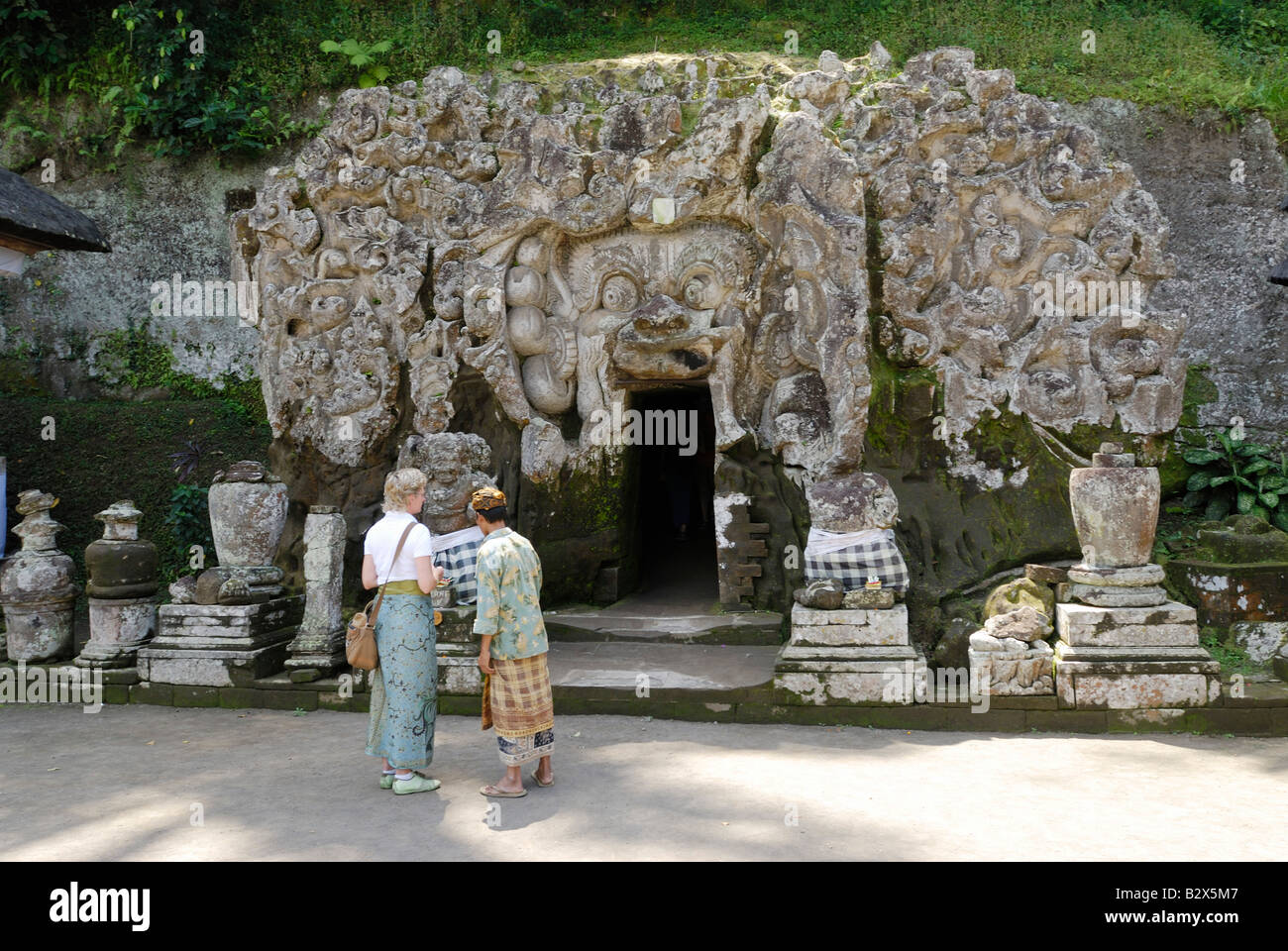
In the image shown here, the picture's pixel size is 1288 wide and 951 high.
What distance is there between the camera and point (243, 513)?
25.7 ft

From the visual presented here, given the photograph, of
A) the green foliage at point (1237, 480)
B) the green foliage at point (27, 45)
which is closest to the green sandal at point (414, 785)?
the green foliage at point (1237, 480)

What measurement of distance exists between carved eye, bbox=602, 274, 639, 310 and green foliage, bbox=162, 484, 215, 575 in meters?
5.13

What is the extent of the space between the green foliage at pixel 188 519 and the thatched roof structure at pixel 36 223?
117 inches

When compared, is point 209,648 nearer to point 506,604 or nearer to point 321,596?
→ point 321,596

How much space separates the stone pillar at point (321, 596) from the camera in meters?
7.51

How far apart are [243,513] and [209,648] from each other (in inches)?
42.3

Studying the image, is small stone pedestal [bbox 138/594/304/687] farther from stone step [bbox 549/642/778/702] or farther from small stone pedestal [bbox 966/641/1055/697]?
small stone pedestal [bbox 966/641/1055/697]

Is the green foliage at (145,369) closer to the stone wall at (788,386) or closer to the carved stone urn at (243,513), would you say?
the stone wall at (788,386)

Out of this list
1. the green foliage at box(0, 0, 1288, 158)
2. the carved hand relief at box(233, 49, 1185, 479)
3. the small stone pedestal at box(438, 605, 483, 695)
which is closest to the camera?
the small stone pedestal at box(438, 605, 483, 695)

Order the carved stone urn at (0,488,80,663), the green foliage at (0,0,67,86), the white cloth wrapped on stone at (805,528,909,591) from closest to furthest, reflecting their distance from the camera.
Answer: the white cloth wrapped on stone at (805,528,909,591), the carved stone urn at (0,488,80,663), the green foliage at (0,0,67,86)

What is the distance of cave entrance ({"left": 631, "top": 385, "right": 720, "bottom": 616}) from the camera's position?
32.7 feet

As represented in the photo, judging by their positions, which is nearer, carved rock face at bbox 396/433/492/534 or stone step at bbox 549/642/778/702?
stone step at bbox 549/642/778/702

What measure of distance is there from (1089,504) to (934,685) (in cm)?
165

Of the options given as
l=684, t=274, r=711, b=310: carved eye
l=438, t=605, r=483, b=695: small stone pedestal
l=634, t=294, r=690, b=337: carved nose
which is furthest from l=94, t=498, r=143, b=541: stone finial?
l=684, t=274, r=711, b=310: carved eye
